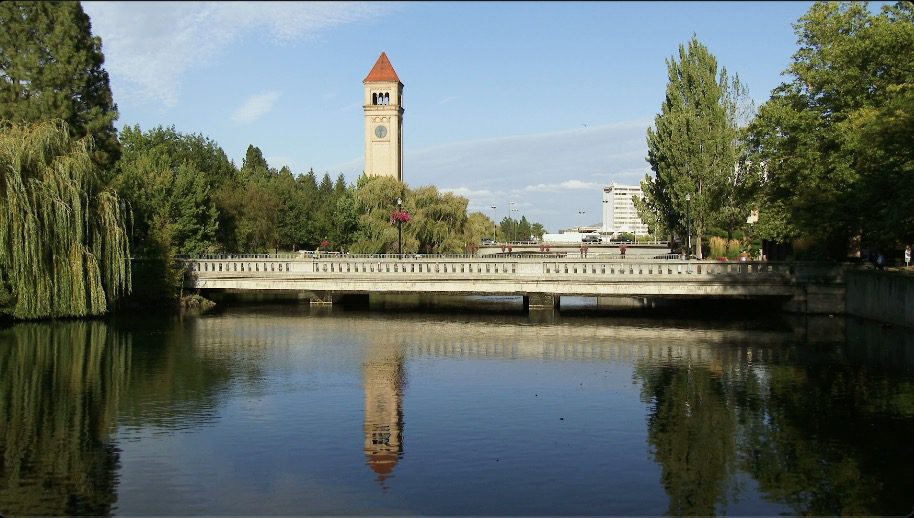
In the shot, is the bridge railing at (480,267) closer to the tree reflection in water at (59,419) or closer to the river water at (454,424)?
the river water at (454,424)

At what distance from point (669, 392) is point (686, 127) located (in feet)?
115

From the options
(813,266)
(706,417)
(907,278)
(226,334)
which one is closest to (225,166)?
(226,334)

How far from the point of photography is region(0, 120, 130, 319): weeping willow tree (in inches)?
1321

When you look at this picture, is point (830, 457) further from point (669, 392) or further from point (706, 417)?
point (669, 392)

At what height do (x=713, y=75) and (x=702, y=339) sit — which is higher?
(x=713, y=75)

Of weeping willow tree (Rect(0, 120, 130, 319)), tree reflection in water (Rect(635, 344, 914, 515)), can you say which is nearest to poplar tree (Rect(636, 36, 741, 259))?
tree reflection in water (Rect(635, 344, 914, 515))

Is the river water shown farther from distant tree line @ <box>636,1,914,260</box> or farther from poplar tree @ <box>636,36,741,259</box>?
poplar tree @ <box>636,36,741,259</box>

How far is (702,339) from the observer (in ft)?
111

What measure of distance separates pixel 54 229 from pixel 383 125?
214ft

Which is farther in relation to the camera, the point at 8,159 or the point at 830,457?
the point at 8,159

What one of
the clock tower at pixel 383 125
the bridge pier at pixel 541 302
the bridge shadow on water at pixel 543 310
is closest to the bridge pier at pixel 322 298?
the bridge shadow on water at pixel 543 310

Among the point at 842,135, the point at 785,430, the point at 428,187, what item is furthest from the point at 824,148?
the point at 428,187

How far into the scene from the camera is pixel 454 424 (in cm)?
1906

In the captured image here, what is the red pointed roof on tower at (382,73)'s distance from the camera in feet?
323
